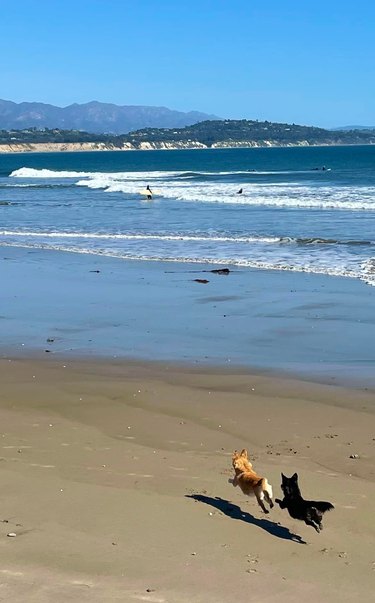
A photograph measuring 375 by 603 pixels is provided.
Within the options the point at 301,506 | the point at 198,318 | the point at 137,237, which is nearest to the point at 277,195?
the point at 137,237

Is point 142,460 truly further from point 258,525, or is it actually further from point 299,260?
point 299,260

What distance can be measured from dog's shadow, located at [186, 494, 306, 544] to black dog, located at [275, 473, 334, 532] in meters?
0.12

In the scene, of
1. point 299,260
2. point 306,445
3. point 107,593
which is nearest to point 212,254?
point 299,260

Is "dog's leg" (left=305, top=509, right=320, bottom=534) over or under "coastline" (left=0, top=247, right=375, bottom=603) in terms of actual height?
over

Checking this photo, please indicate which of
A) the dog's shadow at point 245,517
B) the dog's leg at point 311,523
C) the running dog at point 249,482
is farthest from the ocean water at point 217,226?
the dog's leg at point 311,523

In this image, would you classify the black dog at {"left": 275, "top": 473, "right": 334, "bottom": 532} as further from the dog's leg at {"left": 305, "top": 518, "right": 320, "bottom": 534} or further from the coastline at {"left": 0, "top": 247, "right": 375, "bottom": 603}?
the coastline at {"left": 0, "top": 247, "right": 375, "bottom": 603}

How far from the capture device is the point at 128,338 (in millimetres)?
11898

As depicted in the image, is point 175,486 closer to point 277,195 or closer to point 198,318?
point 198,318

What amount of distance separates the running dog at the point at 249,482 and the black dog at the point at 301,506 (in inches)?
5.4

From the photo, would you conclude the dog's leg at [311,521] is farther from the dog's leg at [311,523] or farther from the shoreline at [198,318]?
the shoreline at [198,318]

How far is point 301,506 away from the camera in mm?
5531

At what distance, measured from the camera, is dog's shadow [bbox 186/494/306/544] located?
219 inches

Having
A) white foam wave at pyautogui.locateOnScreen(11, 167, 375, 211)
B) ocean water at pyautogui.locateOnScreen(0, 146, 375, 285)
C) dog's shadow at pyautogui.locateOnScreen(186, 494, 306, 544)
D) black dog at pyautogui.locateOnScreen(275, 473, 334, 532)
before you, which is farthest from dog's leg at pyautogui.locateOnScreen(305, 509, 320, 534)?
white foam wave at pyautogui.locateOnScreen(11, 167, 375, 211)

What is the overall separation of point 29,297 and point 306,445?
29.5ft
